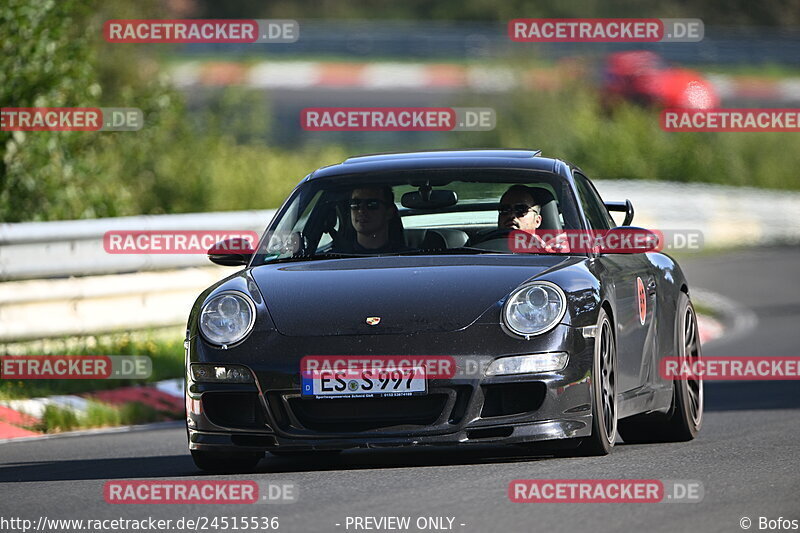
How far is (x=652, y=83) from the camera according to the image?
3731 centimetres

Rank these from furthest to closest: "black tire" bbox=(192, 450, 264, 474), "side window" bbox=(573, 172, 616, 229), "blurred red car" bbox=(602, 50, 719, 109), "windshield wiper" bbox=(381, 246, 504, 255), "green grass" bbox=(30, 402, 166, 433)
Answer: "blurred red car" bbox=(602, 50, 719, 109) < "green grass" bbox=(30, 402, 166, 433) < "side window" bbox=(573, 172, 616, 229) < "windshield wiper" bbox=(381, 246, 504, 255) < "black tire" bbox=(192, 450, 264, 474)

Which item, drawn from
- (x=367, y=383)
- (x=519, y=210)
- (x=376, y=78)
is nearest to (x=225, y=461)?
(x=367, y=383)

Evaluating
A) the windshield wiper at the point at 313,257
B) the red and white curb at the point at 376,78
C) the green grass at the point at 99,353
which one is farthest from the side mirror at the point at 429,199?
the red and white curb at the point at 376,78

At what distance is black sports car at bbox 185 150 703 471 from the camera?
22.7 feet

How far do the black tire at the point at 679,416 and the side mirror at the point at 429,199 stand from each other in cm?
149

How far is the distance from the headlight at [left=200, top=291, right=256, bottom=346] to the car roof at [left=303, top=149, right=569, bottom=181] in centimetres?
128

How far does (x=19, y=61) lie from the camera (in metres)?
14.9

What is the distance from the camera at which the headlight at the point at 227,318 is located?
716 cm

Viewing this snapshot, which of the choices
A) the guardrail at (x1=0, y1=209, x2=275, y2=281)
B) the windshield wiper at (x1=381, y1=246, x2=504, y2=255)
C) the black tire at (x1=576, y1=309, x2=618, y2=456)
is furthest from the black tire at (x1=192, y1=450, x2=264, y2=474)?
the guardrail at (x1=0, y1=209, x2=275, y2=281)

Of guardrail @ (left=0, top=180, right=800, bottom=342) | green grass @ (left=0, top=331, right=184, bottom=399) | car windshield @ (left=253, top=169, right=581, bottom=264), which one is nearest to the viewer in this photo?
car windshield @ (left=253, top=169, right=581, bottom=264)

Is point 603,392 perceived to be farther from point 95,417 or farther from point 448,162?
point 95,417

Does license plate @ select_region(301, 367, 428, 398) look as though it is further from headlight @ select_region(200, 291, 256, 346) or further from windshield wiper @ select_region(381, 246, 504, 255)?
windshield wiper @ select_region(381, 246, 504, 255)

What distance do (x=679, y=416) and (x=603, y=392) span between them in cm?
149

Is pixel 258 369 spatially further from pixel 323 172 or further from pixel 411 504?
pixel 323 172
